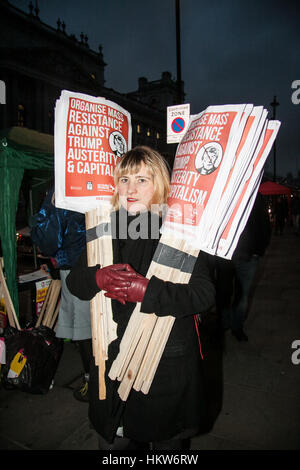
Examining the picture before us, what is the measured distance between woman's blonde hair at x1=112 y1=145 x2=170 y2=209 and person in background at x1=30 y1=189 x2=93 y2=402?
1343 mm

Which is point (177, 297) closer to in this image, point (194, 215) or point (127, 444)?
point (194, 215)

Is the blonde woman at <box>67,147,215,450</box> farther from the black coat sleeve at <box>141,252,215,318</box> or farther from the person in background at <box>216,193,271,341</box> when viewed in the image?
the person in background at <box>216,193,271,341</box>

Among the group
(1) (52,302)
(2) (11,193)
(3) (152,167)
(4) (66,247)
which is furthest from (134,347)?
(2) (11,193)

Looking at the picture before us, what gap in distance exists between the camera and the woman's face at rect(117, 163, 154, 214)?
5.31 ft

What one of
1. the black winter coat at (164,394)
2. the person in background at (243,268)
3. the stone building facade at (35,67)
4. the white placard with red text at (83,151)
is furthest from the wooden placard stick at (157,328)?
the stone building facade at (35,67)

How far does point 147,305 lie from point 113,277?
8.4 inches

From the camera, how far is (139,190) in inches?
63.8

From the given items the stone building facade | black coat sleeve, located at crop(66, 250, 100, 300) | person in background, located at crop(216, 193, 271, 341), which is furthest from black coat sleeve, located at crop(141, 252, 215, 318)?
the stone building facade

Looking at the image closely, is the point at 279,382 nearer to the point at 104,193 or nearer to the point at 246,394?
the point at 246,394

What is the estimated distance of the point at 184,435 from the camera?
1.57 meters

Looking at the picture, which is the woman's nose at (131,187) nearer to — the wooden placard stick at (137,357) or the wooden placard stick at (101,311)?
the wooden placard stick at (101,311)

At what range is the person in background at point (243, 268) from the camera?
3.71 metres

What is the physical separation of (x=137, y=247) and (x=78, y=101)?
0.96 metres
